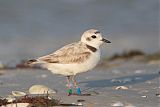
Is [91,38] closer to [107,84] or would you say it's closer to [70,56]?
[70,56]

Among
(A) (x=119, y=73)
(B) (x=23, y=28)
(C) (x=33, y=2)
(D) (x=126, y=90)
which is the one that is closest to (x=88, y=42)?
(D) (x=126, y=90)

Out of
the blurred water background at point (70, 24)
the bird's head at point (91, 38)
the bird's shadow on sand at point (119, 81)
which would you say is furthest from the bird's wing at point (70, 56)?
the blurred water background at point (70, 24)

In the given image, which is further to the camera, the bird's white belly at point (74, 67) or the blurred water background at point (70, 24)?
the blurred water background at point (70, 24)

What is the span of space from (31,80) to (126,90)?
2.07 metres

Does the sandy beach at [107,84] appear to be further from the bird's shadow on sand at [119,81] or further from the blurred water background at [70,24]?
the blurred water background at [70,24]

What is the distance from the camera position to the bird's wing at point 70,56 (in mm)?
7984

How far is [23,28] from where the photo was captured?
20.1 metres

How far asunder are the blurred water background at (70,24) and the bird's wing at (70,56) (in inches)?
297

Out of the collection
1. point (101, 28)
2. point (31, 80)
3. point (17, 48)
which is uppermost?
point (101, 28)

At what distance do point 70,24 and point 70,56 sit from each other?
43.1 ft

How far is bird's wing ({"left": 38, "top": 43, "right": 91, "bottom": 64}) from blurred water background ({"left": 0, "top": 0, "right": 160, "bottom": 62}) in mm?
7541

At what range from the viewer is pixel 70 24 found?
2108 centimetres

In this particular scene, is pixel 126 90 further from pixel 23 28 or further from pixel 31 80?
pixel 23 28

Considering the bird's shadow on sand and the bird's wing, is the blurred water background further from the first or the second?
the bird's wing
